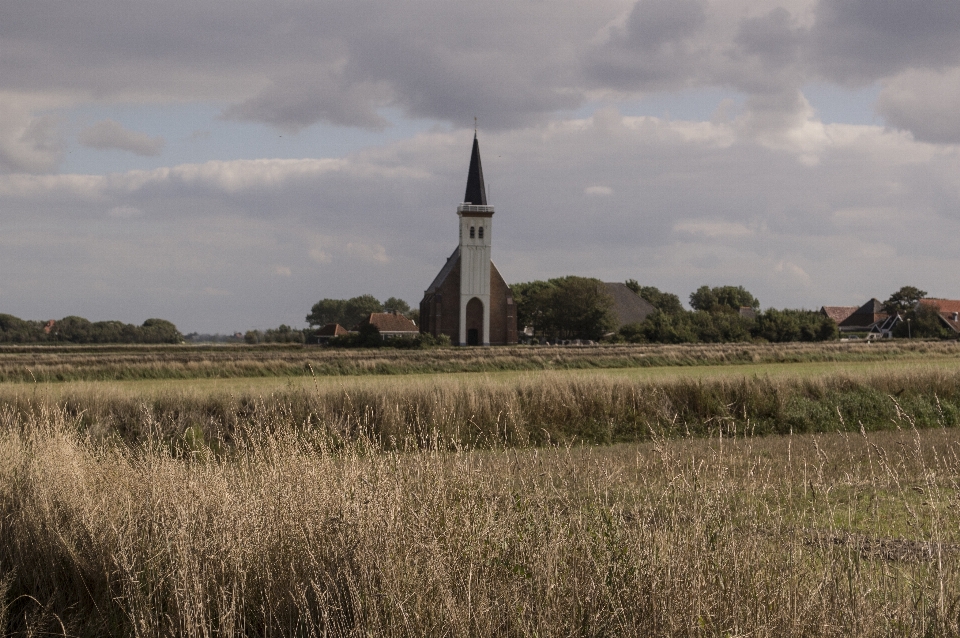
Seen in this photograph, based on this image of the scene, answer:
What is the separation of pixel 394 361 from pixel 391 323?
46086mm

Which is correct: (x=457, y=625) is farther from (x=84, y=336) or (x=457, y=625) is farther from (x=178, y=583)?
(x=84, y=336)

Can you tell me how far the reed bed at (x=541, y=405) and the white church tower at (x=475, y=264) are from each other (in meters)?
51.3

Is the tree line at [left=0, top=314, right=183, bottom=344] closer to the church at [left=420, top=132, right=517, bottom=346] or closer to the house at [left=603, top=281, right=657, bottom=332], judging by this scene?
the church at [left=420, top=132, right=517, bottom=346]

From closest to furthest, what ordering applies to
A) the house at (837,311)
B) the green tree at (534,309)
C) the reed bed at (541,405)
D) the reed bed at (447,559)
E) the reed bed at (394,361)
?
the reed bed at (447,559), the reed bed at (541,405), the reed bed at (394,361), the green tree at (534,309), the house at (837,311)

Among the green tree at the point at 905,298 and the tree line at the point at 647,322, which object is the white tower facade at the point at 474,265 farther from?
the green tree at the point at 905,298

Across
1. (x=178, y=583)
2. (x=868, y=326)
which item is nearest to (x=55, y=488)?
(x=178, y=583)

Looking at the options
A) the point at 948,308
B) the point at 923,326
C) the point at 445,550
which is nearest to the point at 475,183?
the point at 923,326

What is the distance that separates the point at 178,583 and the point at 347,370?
2957cm

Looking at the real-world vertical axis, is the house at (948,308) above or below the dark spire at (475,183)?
below

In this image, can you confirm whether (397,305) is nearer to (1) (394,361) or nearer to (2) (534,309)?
(2) (534,309)

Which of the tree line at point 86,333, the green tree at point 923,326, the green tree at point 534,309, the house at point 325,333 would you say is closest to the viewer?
the tree line at point 86,333

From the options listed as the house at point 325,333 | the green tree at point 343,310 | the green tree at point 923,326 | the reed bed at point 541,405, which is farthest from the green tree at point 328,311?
the reed bed at point 541,405

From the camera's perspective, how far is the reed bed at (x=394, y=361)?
33.3 metres

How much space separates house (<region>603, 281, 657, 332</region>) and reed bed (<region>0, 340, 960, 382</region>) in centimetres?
3407
